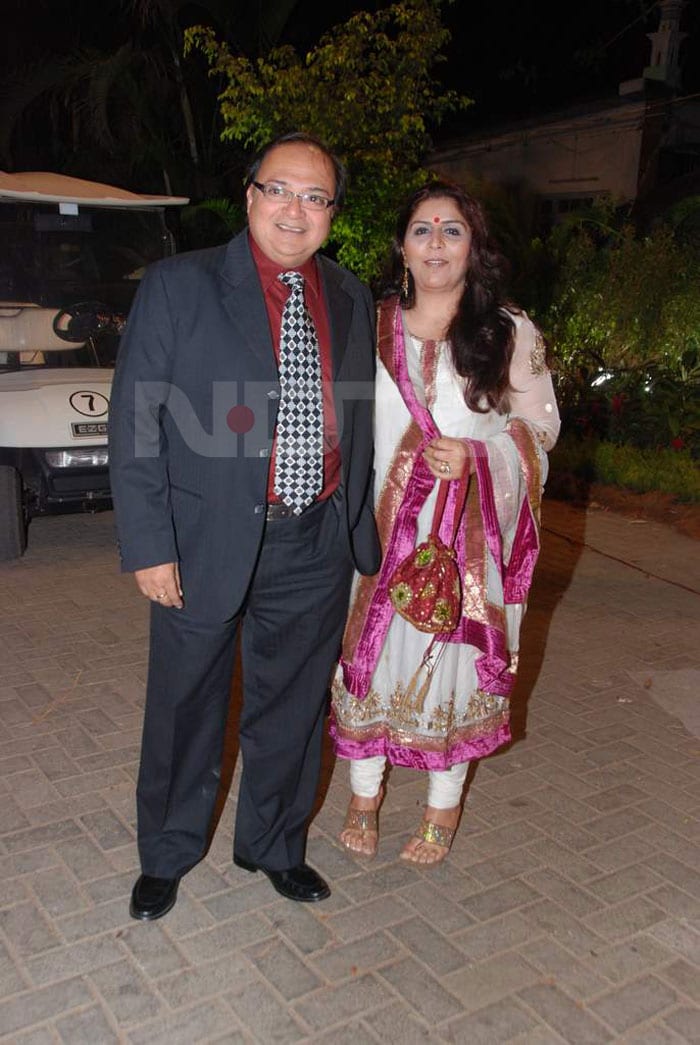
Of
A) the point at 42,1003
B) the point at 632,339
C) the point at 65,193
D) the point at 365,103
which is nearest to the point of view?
the point at 42,1003

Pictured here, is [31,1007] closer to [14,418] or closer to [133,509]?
[133,509]

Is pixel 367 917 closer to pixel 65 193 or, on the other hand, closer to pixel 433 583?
pixel 433 583

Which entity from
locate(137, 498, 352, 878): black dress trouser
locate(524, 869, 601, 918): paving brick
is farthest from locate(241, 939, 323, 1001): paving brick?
locate(524, 869, 601, 918): paving brick

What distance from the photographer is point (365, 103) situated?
930 centimetres

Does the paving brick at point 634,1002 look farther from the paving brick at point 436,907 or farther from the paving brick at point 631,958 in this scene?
the paving brick at point 436,907

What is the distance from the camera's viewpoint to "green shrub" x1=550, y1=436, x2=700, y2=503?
8.05 m

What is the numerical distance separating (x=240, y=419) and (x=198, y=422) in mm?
108

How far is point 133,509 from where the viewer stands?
8.08 ft

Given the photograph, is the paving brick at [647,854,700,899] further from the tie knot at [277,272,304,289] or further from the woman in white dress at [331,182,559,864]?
the tie knot at [277,272,304,289]

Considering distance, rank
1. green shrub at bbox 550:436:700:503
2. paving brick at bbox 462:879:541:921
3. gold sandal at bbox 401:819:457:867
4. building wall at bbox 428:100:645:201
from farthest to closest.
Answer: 1. building wall at bbox 428:100:645:201
2. green shrub at bbox 550:436:700:503
3. gold sandal at bbox 401:819:457:867
4. paving brick at bbox 462:879:541:921

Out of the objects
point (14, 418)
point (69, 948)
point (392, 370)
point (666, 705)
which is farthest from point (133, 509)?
point (14, 418)

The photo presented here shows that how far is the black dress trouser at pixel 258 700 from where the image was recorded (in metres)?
2.63

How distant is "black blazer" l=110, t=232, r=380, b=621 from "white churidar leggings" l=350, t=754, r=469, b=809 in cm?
87

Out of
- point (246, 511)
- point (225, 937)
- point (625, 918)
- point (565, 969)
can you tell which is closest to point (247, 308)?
point (246, 511)
